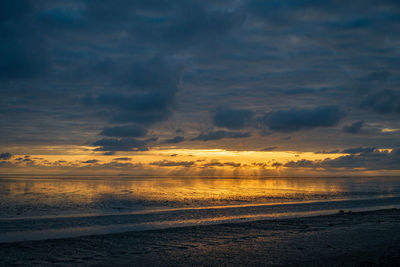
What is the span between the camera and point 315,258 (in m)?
15.7

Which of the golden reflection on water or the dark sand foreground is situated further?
the golden reflection on water

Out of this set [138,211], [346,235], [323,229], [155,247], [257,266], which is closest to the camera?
[257,266]

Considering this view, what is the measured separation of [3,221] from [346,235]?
83.4 feet

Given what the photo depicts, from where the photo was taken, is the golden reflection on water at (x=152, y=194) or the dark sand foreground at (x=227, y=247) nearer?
the dark sand foreground at (x=227, y=247)

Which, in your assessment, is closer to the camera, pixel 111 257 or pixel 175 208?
pixel 111 257

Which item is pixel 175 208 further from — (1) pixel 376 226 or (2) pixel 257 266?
(2) pixel 257 266

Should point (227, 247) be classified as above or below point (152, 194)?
above

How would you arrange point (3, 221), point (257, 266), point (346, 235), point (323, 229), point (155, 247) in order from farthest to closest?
point (3, 221)
point (323, 229)
point (346, 235)
point (155, 247)
point (257, 266)

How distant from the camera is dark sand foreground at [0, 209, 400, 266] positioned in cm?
1514

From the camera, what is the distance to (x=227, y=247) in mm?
18188

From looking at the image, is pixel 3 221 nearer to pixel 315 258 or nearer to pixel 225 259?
pixel 225 259

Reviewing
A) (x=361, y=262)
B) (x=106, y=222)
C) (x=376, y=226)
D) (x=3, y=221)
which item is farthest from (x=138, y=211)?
(x=361, y=262)

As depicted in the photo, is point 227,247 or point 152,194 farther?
point 152,194

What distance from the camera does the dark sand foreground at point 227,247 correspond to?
1514 cm
